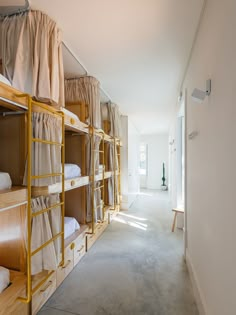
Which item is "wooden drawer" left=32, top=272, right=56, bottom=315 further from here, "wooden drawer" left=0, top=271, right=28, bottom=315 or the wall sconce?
the wall sconce

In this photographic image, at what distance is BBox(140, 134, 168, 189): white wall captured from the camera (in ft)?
33.3

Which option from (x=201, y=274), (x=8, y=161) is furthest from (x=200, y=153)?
(x=8, y=161)

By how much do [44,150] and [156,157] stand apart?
885 centimetres

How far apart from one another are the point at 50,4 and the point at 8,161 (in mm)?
1528

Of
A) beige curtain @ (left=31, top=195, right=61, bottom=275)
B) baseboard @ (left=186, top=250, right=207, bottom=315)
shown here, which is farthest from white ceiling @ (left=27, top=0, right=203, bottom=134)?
baseboard @ (left=186, top=250, right=207, bottom=315)

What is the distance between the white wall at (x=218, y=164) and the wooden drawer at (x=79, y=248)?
1576 millimetres

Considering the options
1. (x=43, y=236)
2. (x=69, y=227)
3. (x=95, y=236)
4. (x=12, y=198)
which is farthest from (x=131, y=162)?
(x=12, y=198)

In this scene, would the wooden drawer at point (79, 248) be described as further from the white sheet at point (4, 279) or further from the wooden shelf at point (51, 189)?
the white sheet at point (4, 279)

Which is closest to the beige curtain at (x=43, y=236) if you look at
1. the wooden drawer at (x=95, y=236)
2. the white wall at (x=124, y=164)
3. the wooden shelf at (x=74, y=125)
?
the wooden shelf at (x=74, y=125)

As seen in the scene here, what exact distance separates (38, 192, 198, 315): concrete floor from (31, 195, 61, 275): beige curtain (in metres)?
0.44

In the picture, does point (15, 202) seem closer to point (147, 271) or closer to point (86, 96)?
point (147, 271)

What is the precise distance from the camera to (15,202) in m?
1.48

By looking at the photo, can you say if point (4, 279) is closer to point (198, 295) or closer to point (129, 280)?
point (129, 280)

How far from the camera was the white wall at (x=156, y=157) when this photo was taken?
1016 cm
